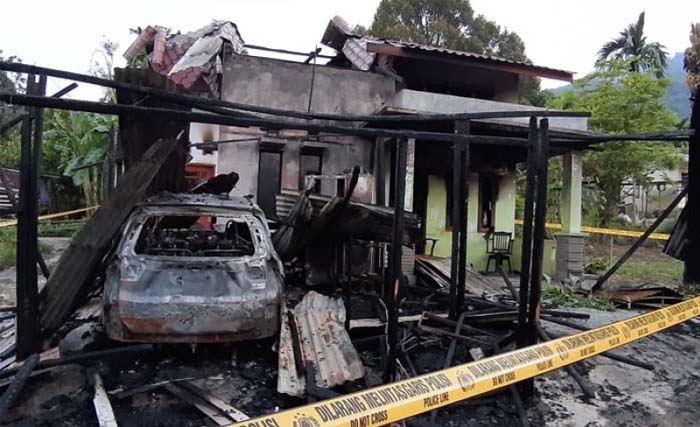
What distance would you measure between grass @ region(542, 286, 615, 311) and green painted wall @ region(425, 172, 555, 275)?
3.49m

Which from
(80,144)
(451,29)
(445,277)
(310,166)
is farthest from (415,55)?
(451,29)

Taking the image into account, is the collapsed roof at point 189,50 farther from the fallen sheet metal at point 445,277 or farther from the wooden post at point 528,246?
the wooden post at point 528,246

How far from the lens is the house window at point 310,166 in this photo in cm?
1251

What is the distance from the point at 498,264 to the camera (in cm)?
1359

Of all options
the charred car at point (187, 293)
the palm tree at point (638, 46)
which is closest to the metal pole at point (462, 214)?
the charred car at point (187, 293)

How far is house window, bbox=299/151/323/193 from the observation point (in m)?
12.5

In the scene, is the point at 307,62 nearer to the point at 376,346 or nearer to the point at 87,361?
the point at 376,346

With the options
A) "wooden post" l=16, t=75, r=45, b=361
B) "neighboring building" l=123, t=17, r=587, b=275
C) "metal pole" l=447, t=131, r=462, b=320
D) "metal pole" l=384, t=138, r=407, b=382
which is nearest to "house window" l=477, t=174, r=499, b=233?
"neighboring building" l=123, t=17, r=587, b=275

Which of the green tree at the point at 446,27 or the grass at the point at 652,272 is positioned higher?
the green tree at the point at 446,27

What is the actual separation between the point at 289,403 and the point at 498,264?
1042cm

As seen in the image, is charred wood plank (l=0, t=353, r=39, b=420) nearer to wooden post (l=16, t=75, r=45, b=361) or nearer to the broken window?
wooden post (l=16, t=75, r=45, b=361)

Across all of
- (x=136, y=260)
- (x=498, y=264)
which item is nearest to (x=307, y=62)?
(x=498, y=264)

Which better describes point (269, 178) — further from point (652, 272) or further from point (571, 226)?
point (652, 272)

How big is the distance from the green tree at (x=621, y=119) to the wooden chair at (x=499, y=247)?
7305mm
